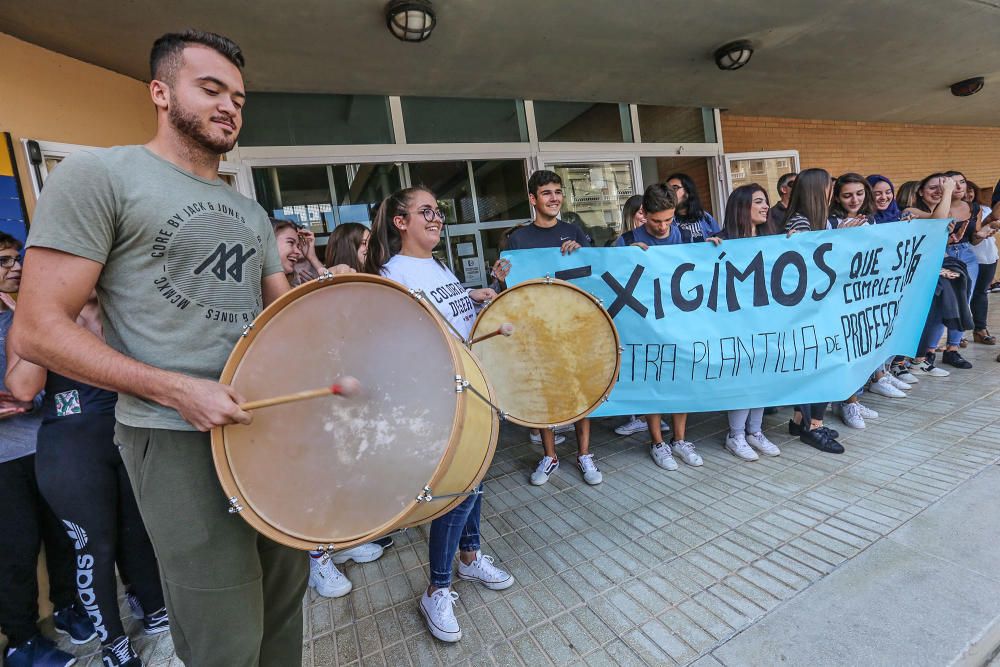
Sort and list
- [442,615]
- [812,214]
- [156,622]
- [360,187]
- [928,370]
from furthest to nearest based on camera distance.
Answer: [360,187] < [928,370] < [812,214] < [156,622] < [442,615]

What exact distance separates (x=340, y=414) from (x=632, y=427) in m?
3.25

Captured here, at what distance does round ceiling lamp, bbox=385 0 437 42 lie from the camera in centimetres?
342

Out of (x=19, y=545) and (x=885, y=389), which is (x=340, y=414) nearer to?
(x=19, y=545)

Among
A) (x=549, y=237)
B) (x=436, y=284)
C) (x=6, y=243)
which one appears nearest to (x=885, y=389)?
(x=549, y=237)

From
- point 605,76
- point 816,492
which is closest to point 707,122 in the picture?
point 605,76

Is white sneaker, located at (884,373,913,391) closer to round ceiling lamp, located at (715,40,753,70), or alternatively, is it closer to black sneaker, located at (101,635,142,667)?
round ceiling lamp, located at (715,40,753,70)

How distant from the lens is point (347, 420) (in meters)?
1.24

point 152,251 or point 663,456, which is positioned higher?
point 152,251

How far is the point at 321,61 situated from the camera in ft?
13.7

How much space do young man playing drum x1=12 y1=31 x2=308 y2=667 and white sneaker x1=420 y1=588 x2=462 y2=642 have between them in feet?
2.82

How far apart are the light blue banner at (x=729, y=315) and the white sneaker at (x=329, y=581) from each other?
5.84 feet

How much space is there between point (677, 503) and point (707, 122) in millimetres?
6483

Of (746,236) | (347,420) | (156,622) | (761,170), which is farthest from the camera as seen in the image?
(761,170)

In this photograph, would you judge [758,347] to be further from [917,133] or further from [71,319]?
[917,133]
